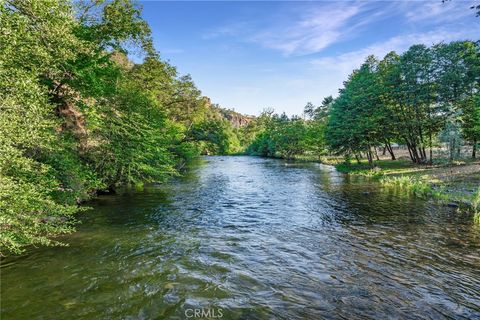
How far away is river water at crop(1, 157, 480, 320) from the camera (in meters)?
7.21

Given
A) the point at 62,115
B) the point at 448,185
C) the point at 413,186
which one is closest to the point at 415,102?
the point at 448,185

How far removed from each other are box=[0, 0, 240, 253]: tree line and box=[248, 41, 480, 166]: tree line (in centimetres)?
2660

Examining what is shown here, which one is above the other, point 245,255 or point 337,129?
point 337,129

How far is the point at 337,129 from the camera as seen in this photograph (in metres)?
39.2

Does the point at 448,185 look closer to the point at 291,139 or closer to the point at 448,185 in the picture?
the point at 448,185

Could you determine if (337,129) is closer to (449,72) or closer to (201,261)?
(449,72)

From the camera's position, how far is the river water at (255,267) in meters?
7.21

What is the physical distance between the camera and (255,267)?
31.7 feet

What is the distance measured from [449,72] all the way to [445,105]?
394 cm

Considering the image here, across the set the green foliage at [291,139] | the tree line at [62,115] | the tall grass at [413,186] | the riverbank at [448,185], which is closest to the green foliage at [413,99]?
the riverbank at [448,185]

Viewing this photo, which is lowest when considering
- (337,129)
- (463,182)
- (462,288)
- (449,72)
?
(462,288)

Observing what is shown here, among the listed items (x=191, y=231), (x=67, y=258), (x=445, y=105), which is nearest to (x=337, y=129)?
(x=445, y=105)

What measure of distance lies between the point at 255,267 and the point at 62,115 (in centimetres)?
1532

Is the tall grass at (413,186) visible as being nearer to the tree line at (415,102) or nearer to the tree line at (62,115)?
the tree line at (415,102)
